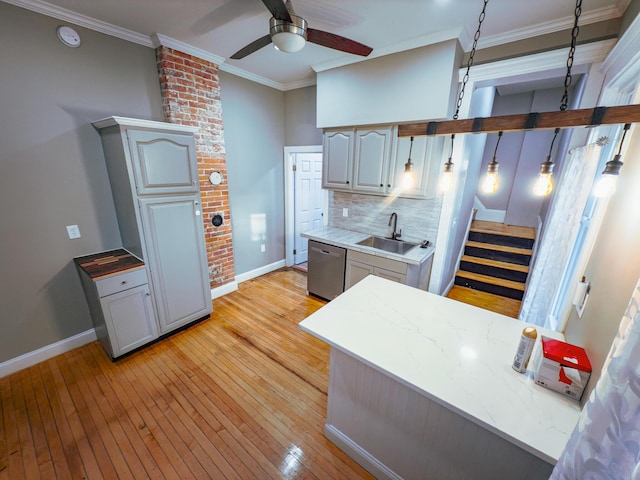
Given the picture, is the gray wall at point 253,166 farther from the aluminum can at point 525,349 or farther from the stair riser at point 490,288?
the aluminum can at point 525,349

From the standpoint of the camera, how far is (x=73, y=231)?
2318mm

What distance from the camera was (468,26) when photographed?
209 cm

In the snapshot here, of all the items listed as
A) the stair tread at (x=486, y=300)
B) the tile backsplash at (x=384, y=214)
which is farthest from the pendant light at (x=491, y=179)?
the stair tread at (x=486, y=300)

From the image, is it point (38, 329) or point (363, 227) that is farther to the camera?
point (363, 227)

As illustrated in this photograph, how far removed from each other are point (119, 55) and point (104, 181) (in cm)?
119

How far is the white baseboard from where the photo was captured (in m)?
1.47

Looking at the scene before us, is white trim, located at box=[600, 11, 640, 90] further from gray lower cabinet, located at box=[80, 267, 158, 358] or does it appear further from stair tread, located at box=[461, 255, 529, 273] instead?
gray lower cabinet, located at box=[80, 267, 158, 358]

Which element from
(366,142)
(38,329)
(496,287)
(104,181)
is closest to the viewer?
(38,329)

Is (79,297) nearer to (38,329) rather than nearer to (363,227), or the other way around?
(38,329)

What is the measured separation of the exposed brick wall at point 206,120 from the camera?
2.62 meters

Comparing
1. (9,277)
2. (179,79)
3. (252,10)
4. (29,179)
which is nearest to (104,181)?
(29,179)

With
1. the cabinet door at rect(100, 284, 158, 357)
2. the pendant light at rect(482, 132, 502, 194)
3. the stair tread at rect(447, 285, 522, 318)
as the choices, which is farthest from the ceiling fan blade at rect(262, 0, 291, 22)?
the stair tread at rect(447, 285, 522, 318)

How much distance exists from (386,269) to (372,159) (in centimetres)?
124

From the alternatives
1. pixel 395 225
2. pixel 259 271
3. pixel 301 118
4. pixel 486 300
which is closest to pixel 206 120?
pixel 301 118
